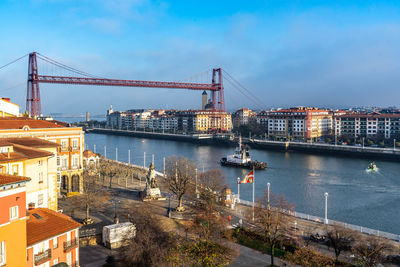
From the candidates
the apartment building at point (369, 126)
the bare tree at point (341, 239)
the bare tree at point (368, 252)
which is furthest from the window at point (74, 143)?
the apartment building at point (369, 126)

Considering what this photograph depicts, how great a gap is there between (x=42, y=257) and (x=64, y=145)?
7.14m

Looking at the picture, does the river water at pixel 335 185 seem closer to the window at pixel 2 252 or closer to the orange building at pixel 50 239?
the orange building at pixel 50 239

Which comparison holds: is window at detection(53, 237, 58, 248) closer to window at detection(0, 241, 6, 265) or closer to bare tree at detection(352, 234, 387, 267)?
window at detection(0, 241, 6, 265)

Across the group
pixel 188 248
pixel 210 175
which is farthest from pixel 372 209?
pixel 188 248

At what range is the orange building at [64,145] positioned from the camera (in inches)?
430

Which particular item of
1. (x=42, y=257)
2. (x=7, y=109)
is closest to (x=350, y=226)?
(x=42, y=257)

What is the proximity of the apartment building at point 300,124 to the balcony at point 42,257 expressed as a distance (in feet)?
102

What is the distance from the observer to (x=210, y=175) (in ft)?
37.9

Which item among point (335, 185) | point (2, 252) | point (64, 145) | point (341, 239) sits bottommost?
point (335, 185)

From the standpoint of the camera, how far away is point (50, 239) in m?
5.30

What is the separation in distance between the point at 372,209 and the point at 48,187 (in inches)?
378

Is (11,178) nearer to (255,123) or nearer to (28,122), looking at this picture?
(28,122)

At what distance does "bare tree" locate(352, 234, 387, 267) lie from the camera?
5.37m

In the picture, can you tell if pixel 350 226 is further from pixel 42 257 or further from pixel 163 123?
pixel 163 123
